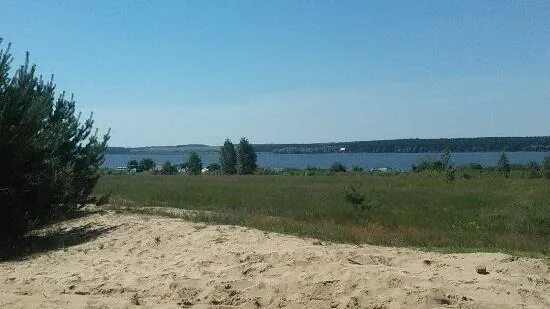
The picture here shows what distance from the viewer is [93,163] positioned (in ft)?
72.6

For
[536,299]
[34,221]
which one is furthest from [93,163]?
[536,299]

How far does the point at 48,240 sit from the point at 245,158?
71.0 m

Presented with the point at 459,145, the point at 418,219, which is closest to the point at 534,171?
the point at 418,219

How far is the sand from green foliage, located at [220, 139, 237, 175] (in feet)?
247

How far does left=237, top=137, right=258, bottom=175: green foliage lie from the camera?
8688 cm

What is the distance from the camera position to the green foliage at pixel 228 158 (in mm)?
89688

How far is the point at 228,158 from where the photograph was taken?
90.9 m

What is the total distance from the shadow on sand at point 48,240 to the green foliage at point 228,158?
2731 inches

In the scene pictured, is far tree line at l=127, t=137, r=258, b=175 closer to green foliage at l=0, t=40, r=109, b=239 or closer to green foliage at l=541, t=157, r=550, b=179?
green foliage at l=541, t=157, r=550, b=179

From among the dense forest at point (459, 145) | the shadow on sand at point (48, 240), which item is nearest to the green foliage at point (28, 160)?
the shadow on sand at point (48, 240)

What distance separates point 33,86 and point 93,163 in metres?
4.17

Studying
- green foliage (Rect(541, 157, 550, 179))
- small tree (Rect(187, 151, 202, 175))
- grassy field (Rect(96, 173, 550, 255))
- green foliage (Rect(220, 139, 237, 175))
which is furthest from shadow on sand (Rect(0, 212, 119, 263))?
small tree (Rect(187, 151, 202, 175))

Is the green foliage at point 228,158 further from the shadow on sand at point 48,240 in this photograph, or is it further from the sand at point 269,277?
the sand at point 269,277

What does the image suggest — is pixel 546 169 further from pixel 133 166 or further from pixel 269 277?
pixel 133 166
